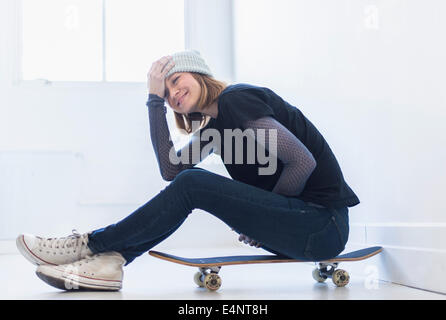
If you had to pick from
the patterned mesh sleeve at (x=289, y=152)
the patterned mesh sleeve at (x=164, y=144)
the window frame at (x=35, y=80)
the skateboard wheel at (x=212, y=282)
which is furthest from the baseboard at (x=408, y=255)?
the window frame at (x=35, y=80)

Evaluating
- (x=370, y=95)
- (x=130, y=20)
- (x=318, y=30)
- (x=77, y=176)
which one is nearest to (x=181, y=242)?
(x=77, y=176)

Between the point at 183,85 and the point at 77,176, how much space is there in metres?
2.16

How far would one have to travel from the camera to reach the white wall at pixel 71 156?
3.73 meters

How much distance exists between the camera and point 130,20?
4.08 meters

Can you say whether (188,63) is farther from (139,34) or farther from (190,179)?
(139,34)

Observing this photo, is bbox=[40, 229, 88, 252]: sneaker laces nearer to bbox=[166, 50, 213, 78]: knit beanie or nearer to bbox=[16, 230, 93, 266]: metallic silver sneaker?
bbox=[16, 230, 93, 266]: metallic silver sneaker

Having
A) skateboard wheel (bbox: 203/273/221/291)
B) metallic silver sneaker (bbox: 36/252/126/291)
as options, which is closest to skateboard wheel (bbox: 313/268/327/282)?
skateboard wheel (bbox: 203/273/221/291)

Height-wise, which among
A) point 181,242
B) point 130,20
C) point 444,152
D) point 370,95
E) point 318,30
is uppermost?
point 130,20

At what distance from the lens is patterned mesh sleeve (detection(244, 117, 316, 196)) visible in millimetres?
1595

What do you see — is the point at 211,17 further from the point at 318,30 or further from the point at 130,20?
the point at 318,30

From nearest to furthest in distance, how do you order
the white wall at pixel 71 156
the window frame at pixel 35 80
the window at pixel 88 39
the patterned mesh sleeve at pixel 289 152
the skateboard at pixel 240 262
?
the patterned mesh sleeve at pixel 289 152 < the skateboard at pixel 240 262 < the white wall at pixel 71 156 < the window frame at pixel 35 80 < the window at pixel 88 39

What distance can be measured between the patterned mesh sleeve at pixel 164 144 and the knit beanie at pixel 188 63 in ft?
0.38

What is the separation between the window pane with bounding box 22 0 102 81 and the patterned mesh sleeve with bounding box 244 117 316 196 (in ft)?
8.68

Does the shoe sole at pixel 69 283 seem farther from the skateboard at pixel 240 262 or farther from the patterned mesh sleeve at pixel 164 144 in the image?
the patterned mesh sleeve at pixel 164 144
